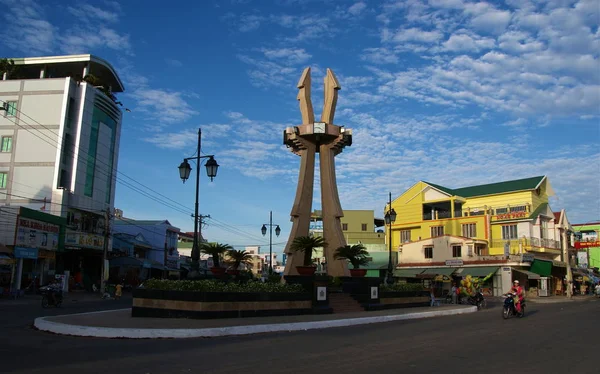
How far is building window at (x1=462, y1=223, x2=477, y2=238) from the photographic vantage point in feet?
164

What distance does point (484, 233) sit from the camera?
48.8 meters

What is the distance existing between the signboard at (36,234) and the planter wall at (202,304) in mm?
21753

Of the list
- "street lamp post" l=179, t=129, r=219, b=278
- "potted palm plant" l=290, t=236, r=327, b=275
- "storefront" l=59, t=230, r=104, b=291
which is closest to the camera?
"street lamp post" l=179, t=129, r=219, b=278

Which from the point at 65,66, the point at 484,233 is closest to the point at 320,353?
the point at 484,233

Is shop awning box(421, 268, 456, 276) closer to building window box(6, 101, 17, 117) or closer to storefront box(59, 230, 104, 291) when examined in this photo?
storefront box(59, 230, 104, 291)

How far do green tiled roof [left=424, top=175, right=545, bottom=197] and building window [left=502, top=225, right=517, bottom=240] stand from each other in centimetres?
421

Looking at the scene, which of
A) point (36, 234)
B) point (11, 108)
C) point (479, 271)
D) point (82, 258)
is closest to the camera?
point (36, 234)

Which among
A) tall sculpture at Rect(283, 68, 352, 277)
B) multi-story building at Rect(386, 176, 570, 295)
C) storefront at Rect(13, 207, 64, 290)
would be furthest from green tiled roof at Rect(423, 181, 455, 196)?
storefront at Rect(13, 207, 64, 290)

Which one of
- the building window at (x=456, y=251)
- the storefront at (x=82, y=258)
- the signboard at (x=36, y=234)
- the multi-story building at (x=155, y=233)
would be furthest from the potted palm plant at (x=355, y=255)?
the multi-story building at (x=155, y=233)

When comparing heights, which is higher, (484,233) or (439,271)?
(484,233)

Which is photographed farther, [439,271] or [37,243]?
[439,271]

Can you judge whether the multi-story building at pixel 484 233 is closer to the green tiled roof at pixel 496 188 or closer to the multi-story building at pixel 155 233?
the green tiled roof at pixel 496 188

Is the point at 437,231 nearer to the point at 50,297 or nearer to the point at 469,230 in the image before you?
the point at 469,230

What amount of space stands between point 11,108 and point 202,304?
36109 millimetres
